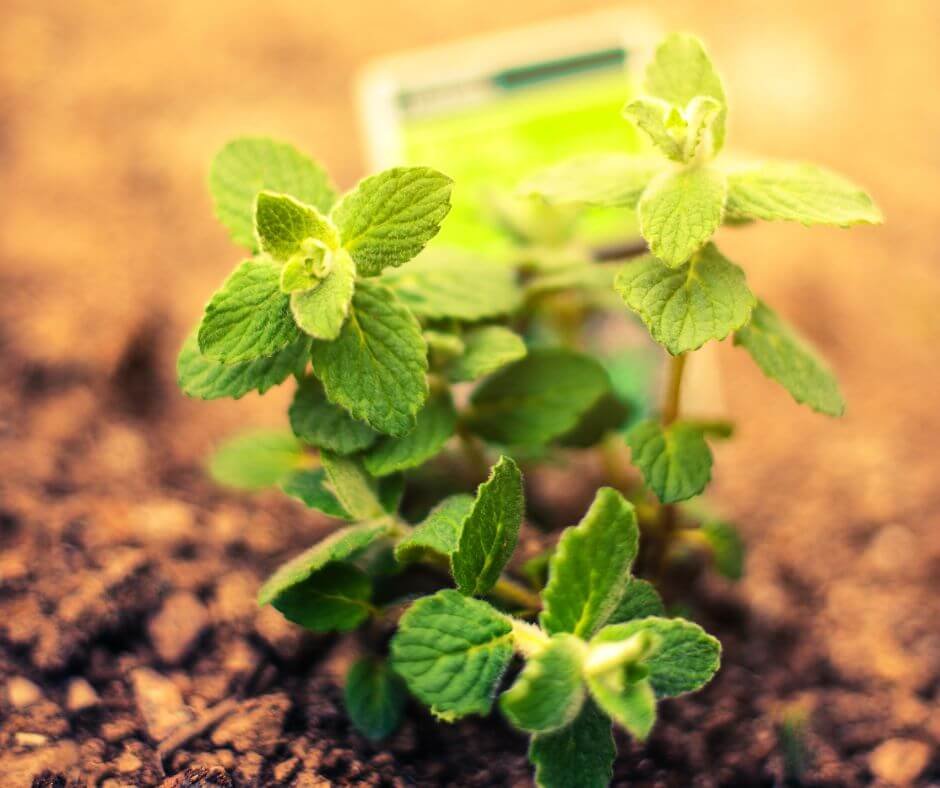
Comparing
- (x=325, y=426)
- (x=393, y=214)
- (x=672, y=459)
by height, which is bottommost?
(x=672, y=459)

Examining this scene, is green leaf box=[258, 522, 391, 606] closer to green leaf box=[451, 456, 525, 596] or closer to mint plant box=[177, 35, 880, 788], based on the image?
mint plant box=[177, 35, 880, 788]

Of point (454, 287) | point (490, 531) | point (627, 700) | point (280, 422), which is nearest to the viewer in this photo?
point (627, 700)

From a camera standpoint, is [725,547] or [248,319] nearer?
[248,319]

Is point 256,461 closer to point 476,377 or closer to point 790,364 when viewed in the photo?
point 476,377

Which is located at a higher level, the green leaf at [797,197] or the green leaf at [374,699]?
the green leaf at [797,197]

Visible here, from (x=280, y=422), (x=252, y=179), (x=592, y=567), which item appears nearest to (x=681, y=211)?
(x=592, y=567)

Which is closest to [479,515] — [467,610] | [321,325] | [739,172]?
[467,610]

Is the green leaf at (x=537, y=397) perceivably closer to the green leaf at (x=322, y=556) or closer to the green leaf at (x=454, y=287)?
the green leaf at (x=454, y=287)

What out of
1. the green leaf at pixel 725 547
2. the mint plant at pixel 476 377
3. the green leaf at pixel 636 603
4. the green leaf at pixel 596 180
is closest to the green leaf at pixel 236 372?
the mint plant at pixel 476 377
